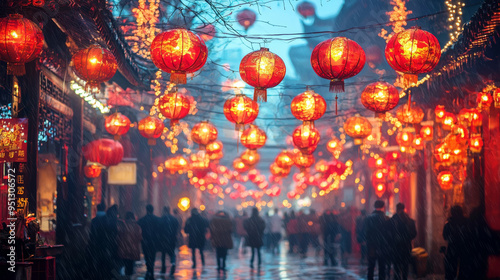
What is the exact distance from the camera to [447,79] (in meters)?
12.9

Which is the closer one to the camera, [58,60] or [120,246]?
[58,60]

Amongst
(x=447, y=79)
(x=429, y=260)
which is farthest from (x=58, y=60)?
(x=429, y=260)

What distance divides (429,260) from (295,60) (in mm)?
29174

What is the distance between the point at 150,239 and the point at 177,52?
856 cm

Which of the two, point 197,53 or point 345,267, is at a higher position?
point 197,53

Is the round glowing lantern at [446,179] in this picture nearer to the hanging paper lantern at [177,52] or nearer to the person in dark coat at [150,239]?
the person in dark coat at [150,239]

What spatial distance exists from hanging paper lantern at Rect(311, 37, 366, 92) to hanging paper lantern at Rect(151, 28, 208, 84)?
1859 mm

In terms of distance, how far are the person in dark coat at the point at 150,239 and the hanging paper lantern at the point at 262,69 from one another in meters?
7.52

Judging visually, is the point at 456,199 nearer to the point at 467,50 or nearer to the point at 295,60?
Result: the point at 467,50

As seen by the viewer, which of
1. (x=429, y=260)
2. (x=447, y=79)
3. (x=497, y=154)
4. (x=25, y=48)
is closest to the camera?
(x=25, y=48)

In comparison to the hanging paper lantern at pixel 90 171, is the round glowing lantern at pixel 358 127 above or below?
above

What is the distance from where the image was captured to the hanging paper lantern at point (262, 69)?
10.6 meters

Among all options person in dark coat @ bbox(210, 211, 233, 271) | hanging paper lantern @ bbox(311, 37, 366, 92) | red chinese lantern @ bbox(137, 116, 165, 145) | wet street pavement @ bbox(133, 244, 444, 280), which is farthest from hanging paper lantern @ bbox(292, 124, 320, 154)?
person in dark coat @ bbox(210, 211, 233, 271)

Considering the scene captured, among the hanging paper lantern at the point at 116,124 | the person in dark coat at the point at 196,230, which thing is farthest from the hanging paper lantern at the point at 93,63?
the person in dark coat at the point at 196,230
